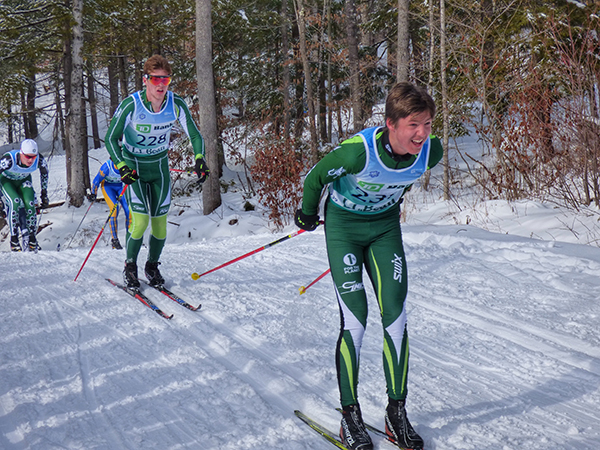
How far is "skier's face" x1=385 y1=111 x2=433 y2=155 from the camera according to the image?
246cm

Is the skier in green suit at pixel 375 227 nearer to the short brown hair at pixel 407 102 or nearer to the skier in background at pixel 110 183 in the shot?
the short brown hair at pixel 407 102

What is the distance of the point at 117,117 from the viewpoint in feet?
16.3

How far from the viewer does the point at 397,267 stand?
2.76 metres

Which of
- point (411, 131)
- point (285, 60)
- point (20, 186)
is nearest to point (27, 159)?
point (20, 186)

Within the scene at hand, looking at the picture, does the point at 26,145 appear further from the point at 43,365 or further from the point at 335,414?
the point at 335,414

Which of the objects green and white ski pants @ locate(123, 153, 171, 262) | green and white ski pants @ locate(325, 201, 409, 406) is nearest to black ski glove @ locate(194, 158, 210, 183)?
green and white ski pants @ locate(123, 153, 171, 262)

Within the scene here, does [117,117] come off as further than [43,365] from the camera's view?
Yes

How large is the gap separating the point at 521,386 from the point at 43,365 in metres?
3.40

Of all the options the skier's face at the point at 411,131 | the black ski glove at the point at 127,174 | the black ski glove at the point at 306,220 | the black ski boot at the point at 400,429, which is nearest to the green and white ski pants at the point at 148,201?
the black ski glove at the point at 127,174

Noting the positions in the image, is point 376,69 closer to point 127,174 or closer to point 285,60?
point 285,60

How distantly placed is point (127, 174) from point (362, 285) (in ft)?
10.1

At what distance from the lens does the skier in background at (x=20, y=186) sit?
9148 mm

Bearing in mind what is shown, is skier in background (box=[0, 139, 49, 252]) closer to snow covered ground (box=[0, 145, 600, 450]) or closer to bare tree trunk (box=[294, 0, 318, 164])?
snow covered ground (box=[0, 145, 600, 450])

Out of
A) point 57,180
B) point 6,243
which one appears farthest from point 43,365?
point 57,180
